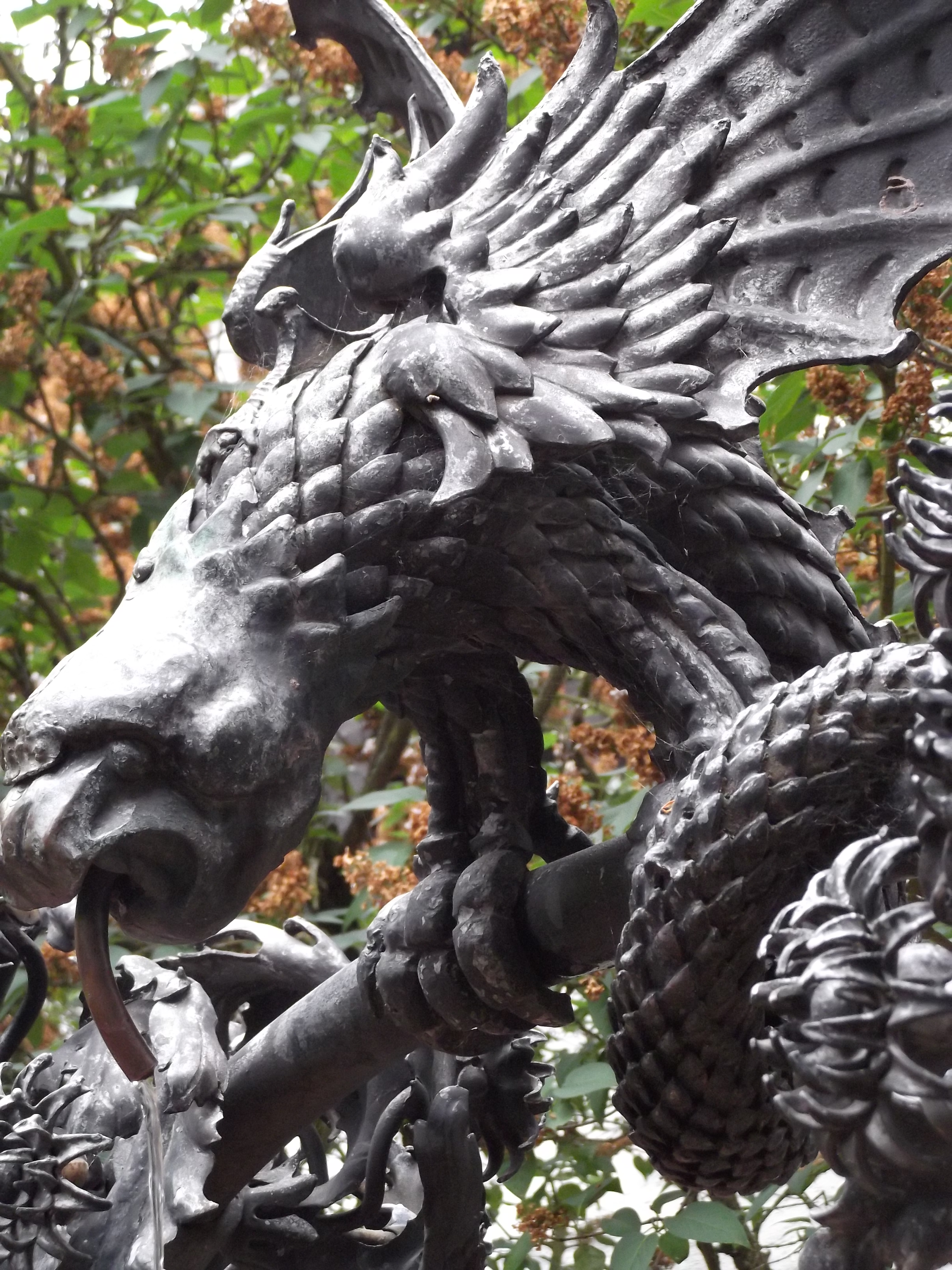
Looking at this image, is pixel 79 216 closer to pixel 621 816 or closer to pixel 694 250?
pixel 621 816

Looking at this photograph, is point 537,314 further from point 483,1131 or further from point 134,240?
point 134,240

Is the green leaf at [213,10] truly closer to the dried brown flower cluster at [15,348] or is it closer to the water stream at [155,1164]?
the dried brown flower cluster at [15,348]

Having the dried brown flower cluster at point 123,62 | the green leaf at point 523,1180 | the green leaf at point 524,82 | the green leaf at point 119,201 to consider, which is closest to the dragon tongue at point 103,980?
the green leaf at point 523,1180

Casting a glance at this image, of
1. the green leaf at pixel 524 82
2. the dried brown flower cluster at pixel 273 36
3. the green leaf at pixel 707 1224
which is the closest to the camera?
the green leaf at pixel 707 1224

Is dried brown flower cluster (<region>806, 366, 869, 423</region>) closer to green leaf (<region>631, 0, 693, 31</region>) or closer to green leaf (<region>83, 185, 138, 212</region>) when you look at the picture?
green leaf (<region>631, 0, 693, 31</region>)

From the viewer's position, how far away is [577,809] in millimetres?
1270

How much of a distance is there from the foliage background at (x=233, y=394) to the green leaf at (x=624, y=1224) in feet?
0.30

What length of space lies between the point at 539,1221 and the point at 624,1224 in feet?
0.49

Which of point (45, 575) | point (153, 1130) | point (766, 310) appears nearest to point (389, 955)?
point (153, 1130)

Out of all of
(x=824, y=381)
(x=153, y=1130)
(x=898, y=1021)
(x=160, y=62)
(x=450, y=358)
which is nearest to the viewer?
(x=898, y=1021)

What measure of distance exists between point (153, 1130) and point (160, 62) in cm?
160

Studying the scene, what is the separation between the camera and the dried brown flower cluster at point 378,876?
4.44 ft

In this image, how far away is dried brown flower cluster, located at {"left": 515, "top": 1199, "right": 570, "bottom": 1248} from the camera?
1267mm

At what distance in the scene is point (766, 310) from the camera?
81 cm
